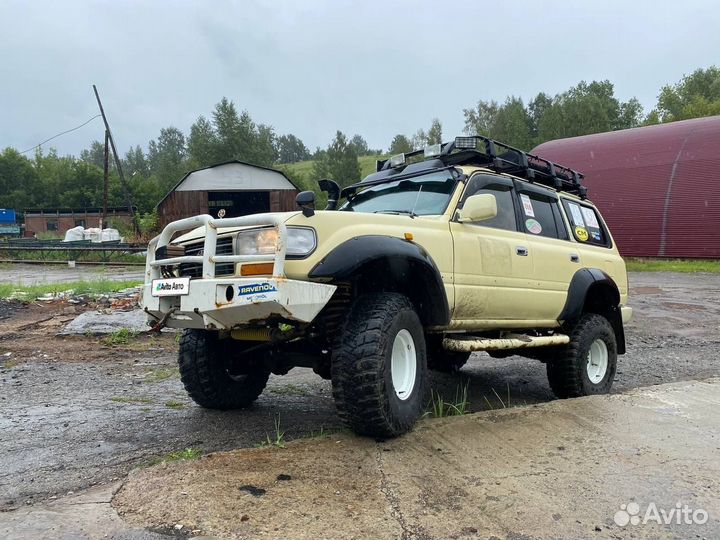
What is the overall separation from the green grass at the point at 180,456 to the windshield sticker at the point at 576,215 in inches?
174

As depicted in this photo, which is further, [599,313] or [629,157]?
[629,157]

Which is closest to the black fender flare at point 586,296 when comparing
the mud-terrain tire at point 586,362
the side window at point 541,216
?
the mud-terrain tire at point 586,362

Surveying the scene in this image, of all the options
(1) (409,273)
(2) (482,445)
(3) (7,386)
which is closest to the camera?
(2) (482,445)

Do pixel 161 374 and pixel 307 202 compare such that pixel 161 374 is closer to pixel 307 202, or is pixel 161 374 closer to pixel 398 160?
pixel 398 160

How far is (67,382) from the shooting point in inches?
231

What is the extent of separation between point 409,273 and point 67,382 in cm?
395

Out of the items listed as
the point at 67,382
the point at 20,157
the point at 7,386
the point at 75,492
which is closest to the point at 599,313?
the point at 75,492

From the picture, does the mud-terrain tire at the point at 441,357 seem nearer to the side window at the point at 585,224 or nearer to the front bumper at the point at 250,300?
the front bumper at the point at 250,300

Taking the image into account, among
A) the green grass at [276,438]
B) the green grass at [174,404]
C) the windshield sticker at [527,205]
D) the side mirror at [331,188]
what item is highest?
the side mirror at [331,188]

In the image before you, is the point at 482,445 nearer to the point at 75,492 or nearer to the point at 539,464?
the point at 539,464

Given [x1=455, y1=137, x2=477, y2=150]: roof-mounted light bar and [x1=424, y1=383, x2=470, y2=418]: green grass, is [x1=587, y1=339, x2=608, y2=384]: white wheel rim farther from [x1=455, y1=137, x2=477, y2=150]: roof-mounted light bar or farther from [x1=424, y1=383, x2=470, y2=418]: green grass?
[x1=455, y1=137, x2=477, y2=150]: roof-mounted light bar

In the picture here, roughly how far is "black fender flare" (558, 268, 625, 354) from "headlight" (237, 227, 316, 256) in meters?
3.00

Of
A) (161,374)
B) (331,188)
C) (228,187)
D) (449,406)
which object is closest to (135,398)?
(161,374)

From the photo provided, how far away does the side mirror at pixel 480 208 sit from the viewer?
428 cm
